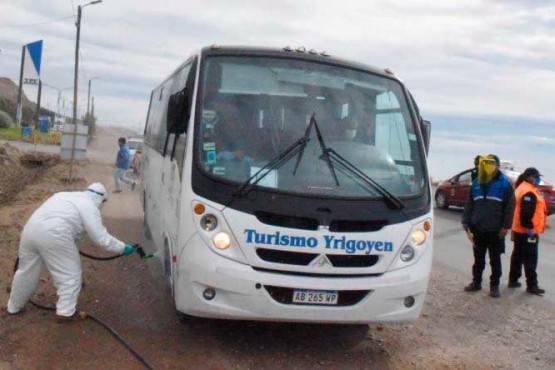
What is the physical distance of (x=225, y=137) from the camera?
586 cm

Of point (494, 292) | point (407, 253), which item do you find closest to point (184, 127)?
point (407, 253)

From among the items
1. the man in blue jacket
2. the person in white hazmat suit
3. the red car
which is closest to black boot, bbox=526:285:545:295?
the person in white hazmat suit

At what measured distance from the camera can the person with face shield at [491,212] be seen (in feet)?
28.1

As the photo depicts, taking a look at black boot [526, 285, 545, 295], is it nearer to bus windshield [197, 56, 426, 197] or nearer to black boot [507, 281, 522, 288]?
black boot [507, 281, 522, 288]

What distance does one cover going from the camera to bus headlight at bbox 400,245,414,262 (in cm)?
579

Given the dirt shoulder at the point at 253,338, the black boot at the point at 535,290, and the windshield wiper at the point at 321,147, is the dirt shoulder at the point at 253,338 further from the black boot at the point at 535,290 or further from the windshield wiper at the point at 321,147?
the windshield wiper at the point at 321,147

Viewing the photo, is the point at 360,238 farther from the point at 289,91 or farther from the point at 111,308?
the point at 111,308

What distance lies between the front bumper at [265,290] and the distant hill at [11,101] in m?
72.8

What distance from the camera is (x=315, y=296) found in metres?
5.58

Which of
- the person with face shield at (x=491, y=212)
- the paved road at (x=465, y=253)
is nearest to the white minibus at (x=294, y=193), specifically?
the person with face shield at (x=491, y=212)

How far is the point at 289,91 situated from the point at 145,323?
104 inches

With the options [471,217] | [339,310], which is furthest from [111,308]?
[471,217]

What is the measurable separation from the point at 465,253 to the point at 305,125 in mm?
8072

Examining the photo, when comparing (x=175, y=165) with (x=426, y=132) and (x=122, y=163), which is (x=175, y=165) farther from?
(x=122, y=163)
